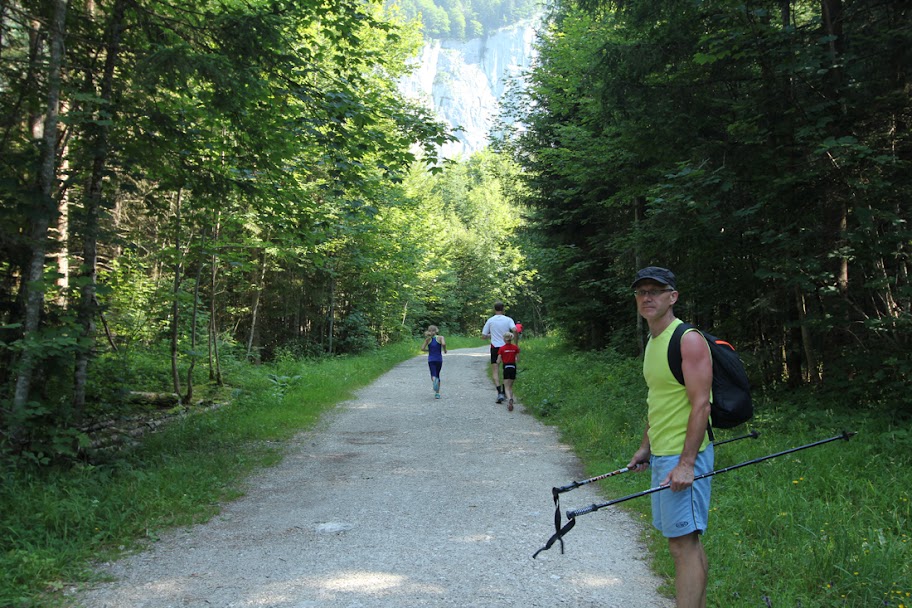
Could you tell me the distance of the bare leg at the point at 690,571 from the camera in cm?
303

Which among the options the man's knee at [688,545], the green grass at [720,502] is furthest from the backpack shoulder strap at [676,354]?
the green grass at [720,502]

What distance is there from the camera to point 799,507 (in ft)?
15.3

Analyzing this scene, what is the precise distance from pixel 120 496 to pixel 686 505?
4.99 meters

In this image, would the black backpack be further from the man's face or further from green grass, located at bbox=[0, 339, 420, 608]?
green grass, located at bbox=[0, 339, 420, 608]

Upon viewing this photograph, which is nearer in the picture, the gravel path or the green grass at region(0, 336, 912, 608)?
the green grass at region(0, 336, 912, 608)

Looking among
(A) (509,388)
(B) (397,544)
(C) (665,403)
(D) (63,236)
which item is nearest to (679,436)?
(C) (665,403)

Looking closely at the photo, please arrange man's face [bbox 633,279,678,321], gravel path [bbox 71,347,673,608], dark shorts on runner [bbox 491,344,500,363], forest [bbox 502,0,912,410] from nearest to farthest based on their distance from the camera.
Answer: man's face [bbox 633,279,678,321] → gravel path [bbox 71,347,673,608] → forest [bbox 502,0,912,410] → dark shorts on runner [bbox 491,344,500,363]

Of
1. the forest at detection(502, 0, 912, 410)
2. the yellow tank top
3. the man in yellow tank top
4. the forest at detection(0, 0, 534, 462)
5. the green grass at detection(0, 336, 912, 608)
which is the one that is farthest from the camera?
the forest at detection(502, 0, 912, 410)

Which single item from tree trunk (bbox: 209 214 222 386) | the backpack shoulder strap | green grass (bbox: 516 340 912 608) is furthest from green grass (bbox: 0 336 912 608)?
tree trunk (bbox: 209 214 222 386)

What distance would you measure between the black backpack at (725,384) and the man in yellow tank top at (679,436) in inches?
1.7

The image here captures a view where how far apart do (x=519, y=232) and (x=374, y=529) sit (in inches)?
679

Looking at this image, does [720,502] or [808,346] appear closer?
[720,502]

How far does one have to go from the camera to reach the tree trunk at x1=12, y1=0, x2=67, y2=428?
19.0 feet

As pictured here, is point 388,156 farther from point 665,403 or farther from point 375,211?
point 665,403
